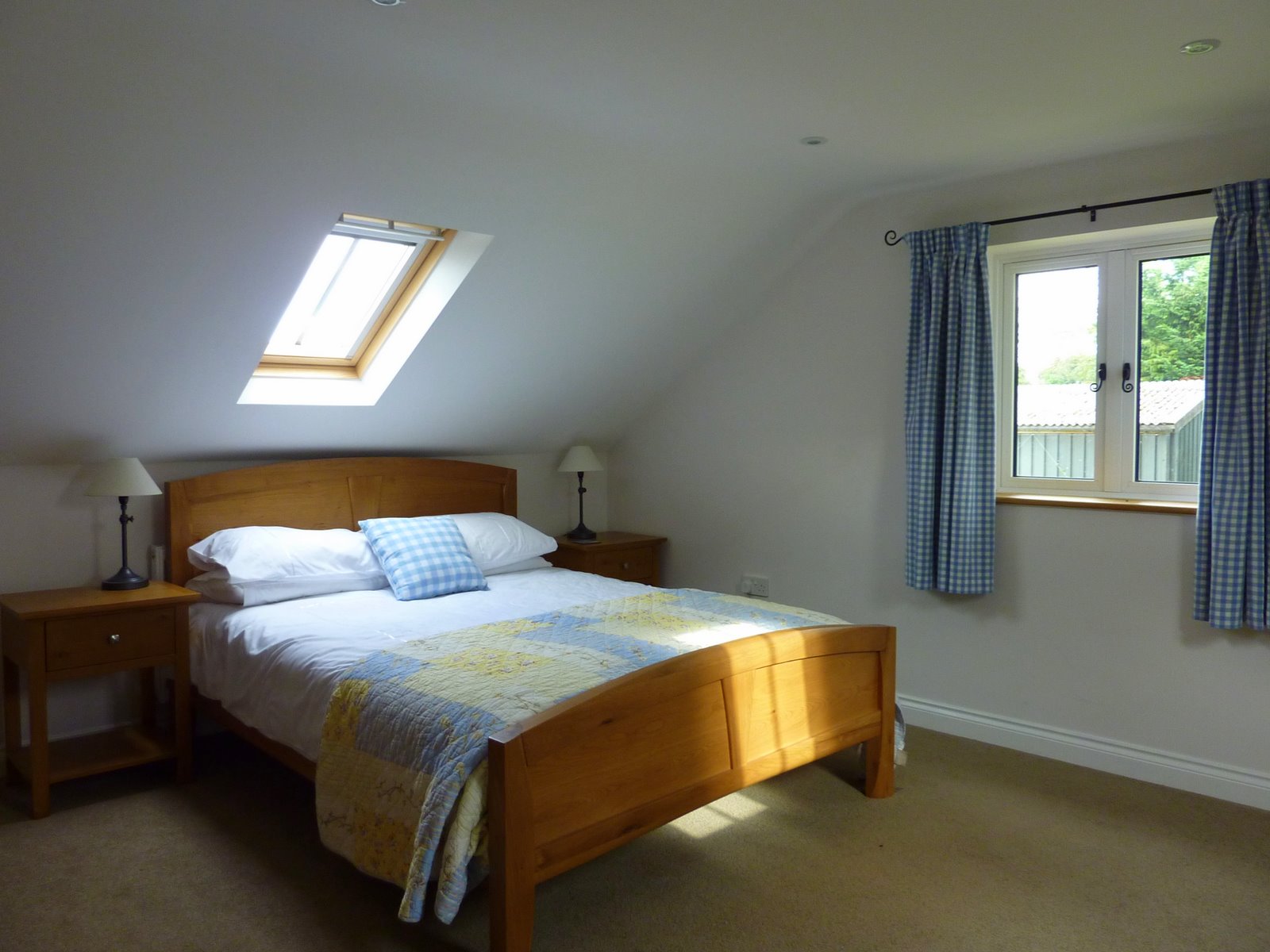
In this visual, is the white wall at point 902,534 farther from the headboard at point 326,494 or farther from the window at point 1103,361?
the headboard at point 326,494

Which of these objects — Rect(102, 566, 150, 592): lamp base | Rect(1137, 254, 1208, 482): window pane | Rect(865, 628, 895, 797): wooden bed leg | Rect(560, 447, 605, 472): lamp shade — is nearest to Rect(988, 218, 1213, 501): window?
Rect(1137, 254, 1208, 482): window pane

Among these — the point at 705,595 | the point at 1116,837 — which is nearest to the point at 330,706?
the point at 705,595

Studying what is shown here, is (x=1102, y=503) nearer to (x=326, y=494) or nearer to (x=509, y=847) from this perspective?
(x=509, y=847)

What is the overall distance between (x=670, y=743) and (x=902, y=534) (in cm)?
182

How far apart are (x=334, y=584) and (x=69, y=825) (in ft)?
3.54

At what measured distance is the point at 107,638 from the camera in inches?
116

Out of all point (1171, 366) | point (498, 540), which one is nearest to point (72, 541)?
point (498, 540)

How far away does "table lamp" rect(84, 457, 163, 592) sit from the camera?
3070mm

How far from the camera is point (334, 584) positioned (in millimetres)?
3432

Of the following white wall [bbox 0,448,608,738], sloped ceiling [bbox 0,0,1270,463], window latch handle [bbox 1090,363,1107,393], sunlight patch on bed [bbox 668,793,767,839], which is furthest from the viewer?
window latch handle [bbox 1090,363,1107,393]

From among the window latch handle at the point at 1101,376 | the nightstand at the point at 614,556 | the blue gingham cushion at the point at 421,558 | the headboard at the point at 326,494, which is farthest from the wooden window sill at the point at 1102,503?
the headboard at the point at 326,494

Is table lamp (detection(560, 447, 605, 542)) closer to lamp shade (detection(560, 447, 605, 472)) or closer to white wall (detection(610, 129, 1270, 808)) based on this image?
lamp shade (detection(560, 447, 605, 472))

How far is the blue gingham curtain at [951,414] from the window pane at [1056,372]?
9.9 inches

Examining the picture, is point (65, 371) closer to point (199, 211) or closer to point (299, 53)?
point (199, 211)
